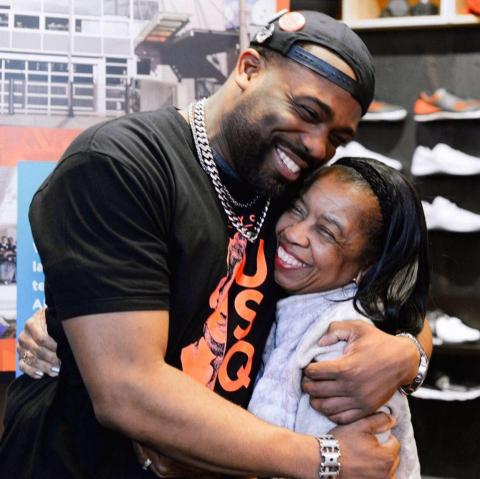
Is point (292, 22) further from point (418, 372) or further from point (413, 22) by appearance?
point (413, 22)

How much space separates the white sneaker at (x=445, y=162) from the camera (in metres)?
3.19

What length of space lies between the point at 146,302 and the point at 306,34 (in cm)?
61

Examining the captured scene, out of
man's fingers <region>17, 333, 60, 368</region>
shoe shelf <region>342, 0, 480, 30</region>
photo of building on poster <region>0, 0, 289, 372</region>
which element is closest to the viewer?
man's fingers <region>17, 333, 60, 368</region>

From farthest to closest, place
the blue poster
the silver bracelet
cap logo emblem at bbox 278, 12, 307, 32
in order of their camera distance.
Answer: the blue poster → cap logo emblem at bbox 278, 12, 307, 32 → the silver bracelet

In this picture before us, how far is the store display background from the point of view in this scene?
10.8 ft

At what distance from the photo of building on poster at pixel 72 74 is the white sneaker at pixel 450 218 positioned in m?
1.16

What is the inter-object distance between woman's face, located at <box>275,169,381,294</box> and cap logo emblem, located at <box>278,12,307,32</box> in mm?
361

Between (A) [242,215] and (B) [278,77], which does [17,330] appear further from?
(B) [278,77]

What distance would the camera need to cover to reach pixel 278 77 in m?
1.41

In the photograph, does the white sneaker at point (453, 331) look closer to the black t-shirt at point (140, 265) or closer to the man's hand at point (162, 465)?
the black t-shirt at point (140, 265)

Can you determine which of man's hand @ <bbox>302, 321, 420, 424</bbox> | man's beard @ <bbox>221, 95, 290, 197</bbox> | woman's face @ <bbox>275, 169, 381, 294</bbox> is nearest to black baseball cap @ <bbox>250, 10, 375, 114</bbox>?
man's beard @ <bbox>221, 95, 290, 197</bbox>

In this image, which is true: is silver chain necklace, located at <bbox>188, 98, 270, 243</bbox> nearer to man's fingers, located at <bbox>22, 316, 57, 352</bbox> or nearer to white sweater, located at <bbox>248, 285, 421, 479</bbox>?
white sweater, located at <bbox>248, 285, 421, 479</bbox>

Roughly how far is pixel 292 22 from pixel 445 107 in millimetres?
1984

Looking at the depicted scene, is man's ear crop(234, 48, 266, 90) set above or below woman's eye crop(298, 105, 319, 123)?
above
